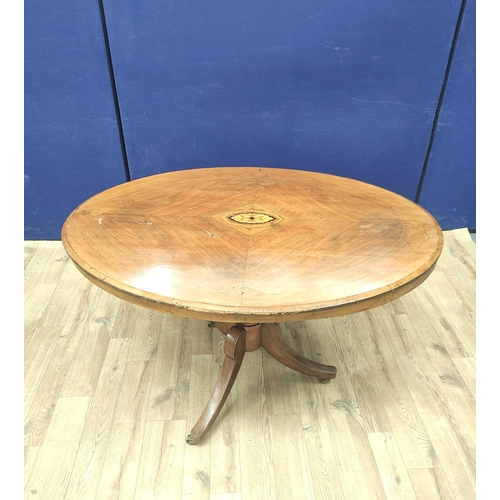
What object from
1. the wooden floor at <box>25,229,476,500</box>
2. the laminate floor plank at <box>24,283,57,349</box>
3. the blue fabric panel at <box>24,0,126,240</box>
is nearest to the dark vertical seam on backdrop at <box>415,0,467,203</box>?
the wooden floor at <box>25,229,476,500</box>

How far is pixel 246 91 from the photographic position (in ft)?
7.86

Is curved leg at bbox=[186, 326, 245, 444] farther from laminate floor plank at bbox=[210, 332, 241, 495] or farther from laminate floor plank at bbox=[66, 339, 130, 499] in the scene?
laminate floor plank at bbox=[66, 339, 130, 499]

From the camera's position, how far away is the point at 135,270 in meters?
1.39

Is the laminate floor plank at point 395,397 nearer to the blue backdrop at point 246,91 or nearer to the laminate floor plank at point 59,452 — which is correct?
the blue backdrop at point 246,91

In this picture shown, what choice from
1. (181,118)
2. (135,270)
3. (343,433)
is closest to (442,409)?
(343,433)

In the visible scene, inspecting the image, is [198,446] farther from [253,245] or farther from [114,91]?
[114,91]

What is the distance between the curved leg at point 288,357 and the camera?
1814mm

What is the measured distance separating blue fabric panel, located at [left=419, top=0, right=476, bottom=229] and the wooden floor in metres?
0.61

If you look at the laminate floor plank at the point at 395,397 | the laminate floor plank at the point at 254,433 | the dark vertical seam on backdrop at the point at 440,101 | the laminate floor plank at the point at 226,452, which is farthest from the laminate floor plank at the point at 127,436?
the dark vertical seam on backdrop at the point at 440,101

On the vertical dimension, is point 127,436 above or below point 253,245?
below

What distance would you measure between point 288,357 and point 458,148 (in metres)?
1.51

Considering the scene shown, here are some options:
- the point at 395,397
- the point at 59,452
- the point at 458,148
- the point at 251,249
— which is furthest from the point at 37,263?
the point at 458,148

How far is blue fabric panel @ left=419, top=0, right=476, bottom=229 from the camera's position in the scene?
92.7 inches

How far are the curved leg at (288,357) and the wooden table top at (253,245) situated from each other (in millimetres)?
412
